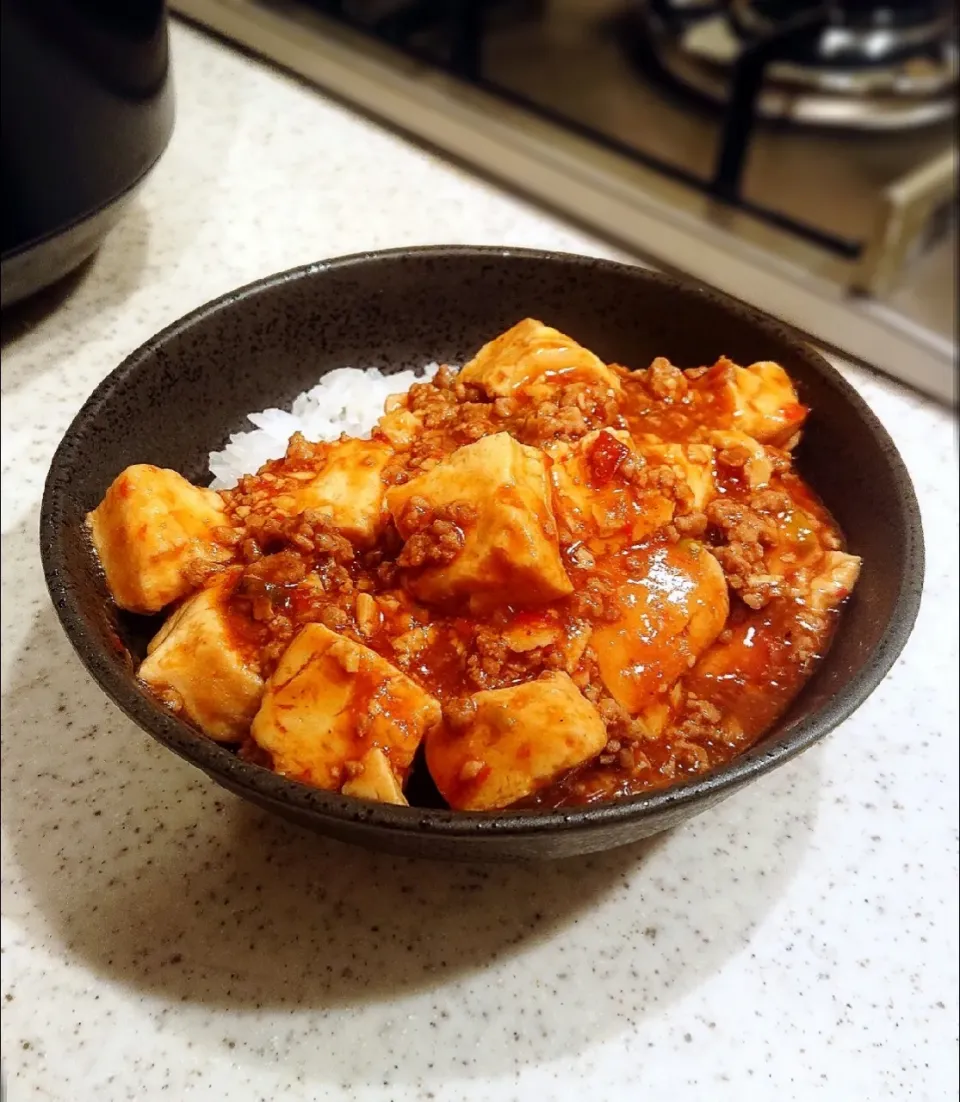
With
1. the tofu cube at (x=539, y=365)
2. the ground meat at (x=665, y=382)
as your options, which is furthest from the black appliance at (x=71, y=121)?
the ground meat at (x=665, y=382)

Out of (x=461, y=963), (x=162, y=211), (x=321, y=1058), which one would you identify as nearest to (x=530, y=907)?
(x=461, y=963)

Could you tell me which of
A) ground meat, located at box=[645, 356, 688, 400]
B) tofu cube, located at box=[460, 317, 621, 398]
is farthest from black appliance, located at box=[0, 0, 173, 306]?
ground meat, located at box=[645, 356, 688, 400]

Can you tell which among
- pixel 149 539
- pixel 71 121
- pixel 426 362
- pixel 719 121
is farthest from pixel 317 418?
pixel 719 121

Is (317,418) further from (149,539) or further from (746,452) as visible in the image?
(746,452)

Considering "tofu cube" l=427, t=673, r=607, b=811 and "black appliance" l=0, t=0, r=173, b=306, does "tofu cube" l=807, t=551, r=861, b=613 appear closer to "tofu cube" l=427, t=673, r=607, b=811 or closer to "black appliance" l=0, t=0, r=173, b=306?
"tofu cube" l=427, t=673, r=607, b=811

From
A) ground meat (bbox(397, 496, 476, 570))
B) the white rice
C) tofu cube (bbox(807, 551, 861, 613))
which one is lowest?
the white rice

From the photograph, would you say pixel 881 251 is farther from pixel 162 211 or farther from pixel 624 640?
pixel 162 211

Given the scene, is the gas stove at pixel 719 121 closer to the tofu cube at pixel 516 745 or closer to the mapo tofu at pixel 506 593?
the mapo tofu at pixel 506 593
